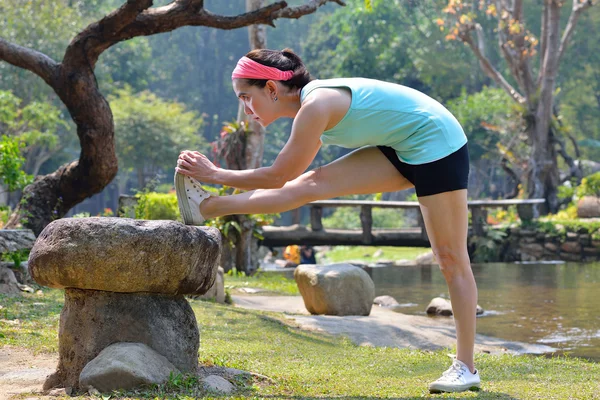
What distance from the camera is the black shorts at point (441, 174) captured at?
412 centimetres

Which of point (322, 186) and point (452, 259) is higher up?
point (322, 186)

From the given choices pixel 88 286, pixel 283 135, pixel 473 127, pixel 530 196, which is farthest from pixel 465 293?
pixel 283 135

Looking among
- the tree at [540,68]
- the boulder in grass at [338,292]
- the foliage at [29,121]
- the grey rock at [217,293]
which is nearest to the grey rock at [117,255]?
the grey rock at [217,293]

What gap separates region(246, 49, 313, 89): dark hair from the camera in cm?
419

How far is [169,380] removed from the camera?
4.05 metres

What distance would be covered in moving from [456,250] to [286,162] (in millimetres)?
1003

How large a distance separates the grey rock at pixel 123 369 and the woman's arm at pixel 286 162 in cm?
93

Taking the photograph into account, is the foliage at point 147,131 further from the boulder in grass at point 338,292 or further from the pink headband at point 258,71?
the pink headband at point 258,71

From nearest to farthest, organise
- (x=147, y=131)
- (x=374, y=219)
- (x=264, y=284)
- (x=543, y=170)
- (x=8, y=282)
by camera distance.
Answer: (x=8, y=282) → (x=264, y=284) → (x=543, y=170) → (x=374, y=219) → (x=147, y=131)

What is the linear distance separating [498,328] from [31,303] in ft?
18.0

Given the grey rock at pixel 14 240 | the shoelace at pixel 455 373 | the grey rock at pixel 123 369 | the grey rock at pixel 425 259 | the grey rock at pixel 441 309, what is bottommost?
the grey rock at pixel 425 259

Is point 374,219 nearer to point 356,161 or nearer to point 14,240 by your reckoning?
point 14,240

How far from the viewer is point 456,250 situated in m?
4.25

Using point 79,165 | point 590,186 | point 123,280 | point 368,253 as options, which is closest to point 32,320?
point 123,280
